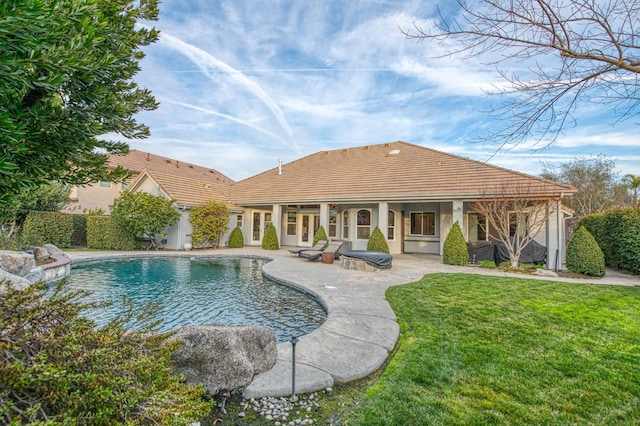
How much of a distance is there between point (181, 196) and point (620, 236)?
856 inches

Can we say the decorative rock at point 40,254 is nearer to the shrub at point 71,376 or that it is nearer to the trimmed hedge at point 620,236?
the shrub at point 71,376

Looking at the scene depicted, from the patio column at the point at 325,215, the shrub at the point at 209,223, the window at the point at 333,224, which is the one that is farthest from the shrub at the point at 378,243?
the shrub at the point at 209,223

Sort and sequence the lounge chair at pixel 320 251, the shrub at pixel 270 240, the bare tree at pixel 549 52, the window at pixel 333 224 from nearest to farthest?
the bare tree at pixel 549 52
the lounge chair at pixel 320 251
the shrub at pixel 270 240
the window at pixel 333 224

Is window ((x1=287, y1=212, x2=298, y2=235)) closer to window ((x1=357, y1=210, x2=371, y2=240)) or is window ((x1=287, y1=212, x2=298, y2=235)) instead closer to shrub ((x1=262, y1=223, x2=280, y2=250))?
shrub ((x1=262, y1=223, x2=280, y2=250))

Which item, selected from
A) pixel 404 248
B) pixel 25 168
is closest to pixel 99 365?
pixel 25 168

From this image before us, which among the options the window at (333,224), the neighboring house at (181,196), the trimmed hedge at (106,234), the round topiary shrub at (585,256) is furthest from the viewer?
the window at (333,224)

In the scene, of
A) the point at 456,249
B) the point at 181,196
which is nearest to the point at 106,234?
the point at 181,196

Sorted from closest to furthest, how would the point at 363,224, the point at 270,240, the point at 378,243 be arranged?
the point at 378,243, the point at 363,224, the point at 270,240

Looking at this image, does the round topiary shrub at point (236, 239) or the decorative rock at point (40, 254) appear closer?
the decorative rock at point (40, 254)

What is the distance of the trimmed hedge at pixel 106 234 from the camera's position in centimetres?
1719

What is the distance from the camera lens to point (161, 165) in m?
29.1

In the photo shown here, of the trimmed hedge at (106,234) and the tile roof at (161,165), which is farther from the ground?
the tile roof at (161,165)

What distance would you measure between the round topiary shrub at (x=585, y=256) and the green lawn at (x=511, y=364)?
4451 mm

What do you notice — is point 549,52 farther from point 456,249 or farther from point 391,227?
point 391,227
